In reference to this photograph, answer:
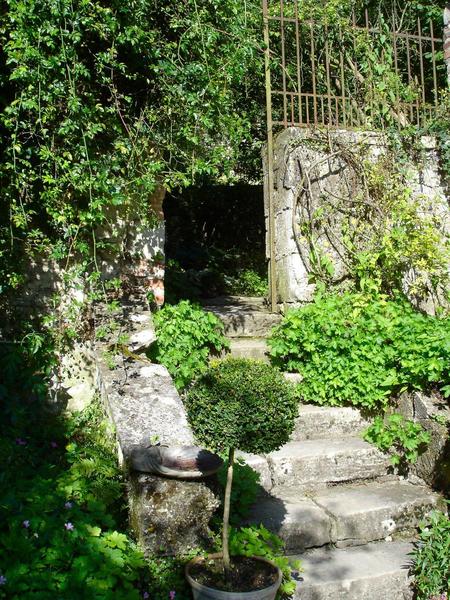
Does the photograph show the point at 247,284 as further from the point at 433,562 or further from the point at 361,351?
the point at 433,562

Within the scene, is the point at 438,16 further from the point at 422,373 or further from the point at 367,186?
the point at 422,373

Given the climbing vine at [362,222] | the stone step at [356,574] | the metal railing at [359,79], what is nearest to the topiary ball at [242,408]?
the stone step at [356,574]

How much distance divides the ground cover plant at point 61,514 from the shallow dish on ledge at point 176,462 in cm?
30

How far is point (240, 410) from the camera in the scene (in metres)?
3.00

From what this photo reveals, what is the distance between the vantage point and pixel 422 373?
4.35m

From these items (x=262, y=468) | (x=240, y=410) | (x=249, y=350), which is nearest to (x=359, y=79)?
(x=249, y=350)

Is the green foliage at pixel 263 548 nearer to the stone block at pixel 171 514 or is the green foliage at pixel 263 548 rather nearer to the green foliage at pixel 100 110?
the stone block at pixel 171 514

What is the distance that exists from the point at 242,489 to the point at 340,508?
67 centimetres

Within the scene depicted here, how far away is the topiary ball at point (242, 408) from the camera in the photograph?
2.82 m

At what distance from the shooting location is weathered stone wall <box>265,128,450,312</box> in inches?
229

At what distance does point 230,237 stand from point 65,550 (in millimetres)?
8688

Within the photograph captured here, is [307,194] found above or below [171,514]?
above

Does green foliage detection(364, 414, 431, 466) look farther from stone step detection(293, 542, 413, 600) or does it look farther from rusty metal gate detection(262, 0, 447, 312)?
rusty metal gate detection(262, 0, 447, 312)

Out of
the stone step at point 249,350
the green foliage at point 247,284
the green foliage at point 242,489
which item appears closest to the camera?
the green foliage at point 242,489
